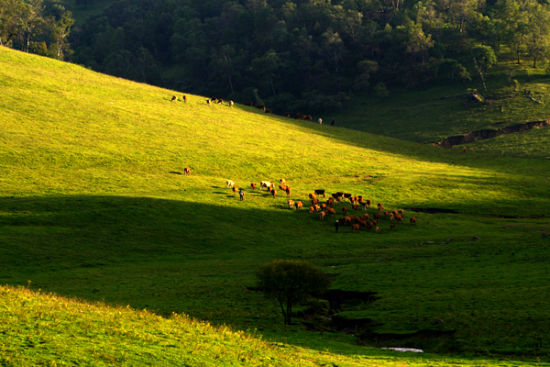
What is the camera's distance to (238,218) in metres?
57.8

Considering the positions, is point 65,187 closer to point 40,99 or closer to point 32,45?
point 40,99

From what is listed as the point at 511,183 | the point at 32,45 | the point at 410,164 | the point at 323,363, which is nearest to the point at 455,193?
the point at 511,183

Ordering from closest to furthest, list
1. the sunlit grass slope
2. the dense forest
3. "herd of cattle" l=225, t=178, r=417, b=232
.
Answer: the sunlit grass slope < "herd of cattle" l=225, t=178, r=417, b=232 < the dense forest

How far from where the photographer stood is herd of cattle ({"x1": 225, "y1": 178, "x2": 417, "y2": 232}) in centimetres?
5903

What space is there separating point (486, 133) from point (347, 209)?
67.9 meters

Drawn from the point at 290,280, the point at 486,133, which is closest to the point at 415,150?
the point at 486,133

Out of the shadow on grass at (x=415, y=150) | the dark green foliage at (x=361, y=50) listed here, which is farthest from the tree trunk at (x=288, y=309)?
the dark green foliage at (x=361, y=50)

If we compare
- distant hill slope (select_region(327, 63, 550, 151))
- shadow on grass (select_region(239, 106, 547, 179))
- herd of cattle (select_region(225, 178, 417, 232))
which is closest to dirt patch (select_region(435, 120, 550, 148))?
distant hill slope (select_region(327, 63, 550, 151))

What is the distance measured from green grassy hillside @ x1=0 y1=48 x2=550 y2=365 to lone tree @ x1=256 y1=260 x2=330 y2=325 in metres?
1.67

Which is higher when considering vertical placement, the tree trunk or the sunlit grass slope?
the sunlit grass slope

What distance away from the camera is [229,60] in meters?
194

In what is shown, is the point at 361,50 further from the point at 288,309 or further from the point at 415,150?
the point at 288,309

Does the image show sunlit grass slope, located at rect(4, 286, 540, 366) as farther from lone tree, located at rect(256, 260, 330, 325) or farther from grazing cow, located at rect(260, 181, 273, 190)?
grazing cow, located at rect(260, 181, 273, 190)

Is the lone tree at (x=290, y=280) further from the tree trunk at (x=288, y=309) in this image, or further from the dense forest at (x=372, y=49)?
the dense forest at (x=372, y=49)
